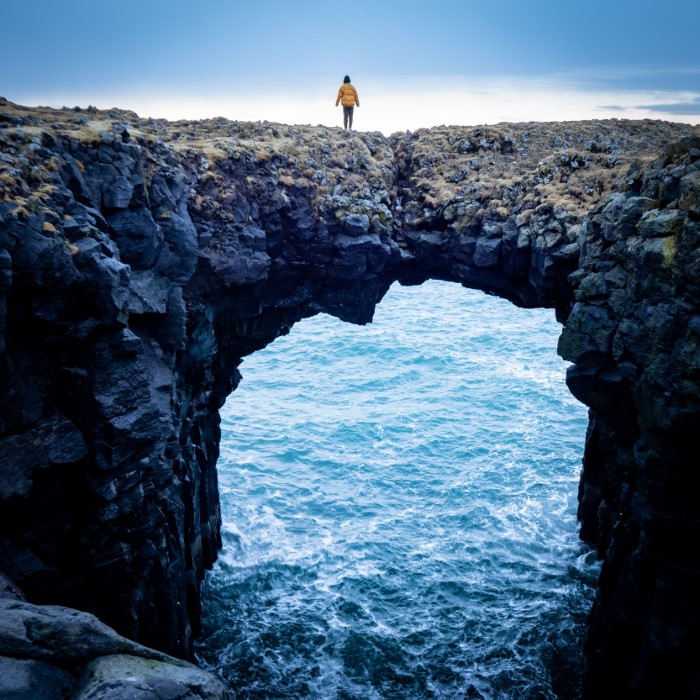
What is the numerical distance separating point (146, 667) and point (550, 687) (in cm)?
2121

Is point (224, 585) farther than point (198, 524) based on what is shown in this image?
Yes

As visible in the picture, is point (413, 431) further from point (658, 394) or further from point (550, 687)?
point (658, 394)

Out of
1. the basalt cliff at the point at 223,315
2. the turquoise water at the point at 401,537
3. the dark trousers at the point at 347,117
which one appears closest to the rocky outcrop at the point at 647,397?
the basalt cliff at the point at 223,315

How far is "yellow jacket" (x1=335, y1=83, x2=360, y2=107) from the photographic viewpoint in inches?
1629

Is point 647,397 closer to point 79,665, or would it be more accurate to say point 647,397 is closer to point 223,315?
point 79,665

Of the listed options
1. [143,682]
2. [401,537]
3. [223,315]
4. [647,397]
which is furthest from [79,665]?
[401,537]

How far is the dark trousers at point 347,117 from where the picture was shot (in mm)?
42281

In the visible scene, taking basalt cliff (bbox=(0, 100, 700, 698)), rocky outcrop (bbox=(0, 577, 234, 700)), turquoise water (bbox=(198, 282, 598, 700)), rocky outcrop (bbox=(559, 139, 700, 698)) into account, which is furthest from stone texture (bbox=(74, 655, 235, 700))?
turquoise water (bbox=(198, 282, 598, 700))

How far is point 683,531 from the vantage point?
22516 mm

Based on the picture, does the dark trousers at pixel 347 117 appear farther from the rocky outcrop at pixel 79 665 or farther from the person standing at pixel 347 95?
the rocky outcrop at pixel 79 665

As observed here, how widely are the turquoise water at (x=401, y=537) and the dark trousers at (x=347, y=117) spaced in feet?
79.5

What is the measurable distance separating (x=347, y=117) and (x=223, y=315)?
59.6 ft

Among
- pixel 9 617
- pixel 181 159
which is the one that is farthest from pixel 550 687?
pixel 181 159

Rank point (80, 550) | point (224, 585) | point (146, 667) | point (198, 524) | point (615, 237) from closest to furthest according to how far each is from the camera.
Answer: point (146, 667)
point (80, 550)
point (615, 237)
point (198, 524)
point (224, 585)
